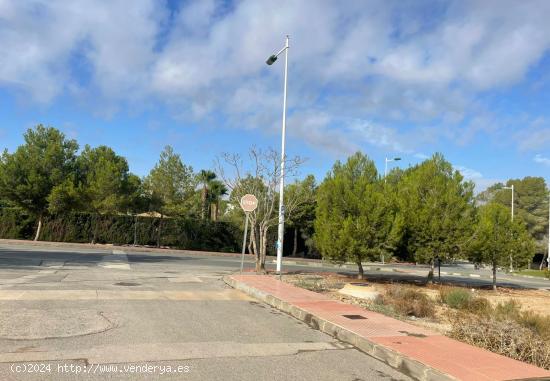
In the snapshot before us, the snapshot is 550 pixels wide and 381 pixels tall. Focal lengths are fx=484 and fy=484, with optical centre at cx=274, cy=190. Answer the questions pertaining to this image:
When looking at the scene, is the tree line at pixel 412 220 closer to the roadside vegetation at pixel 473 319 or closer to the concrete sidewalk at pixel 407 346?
the roadside vegetation at pixel 473 319

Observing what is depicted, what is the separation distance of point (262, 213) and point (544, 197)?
58971mm

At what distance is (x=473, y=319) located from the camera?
9.61 m

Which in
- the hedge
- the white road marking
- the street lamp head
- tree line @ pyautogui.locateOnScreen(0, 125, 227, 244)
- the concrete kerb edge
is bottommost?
the white road marking

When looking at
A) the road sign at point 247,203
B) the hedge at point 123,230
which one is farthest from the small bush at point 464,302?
the hedge at point 123,230

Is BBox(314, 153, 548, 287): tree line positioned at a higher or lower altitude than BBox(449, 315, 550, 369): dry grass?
higher

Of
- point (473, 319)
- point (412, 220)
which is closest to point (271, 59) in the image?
point (412, 220)

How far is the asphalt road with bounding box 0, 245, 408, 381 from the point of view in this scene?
5738 millimetres

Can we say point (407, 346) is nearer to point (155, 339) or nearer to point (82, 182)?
point (155, 339)

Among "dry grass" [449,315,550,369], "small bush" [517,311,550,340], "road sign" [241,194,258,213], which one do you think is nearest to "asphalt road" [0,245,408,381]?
"dry grass" [449,315,550,369]

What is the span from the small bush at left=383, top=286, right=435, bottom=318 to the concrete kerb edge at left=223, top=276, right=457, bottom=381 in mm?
3040

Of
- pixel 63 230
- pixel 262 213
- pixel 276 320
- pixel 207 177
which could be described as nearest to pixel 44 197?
pixel 63 230

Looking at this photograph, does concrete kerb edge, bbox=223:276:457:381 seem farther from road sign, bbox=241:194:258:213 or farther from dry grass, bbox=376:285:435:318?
road sign, bbox=241:194:258:213

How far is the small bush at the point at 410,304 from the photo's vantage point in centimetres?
1198

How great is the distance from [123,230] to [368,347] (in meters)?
32.6
